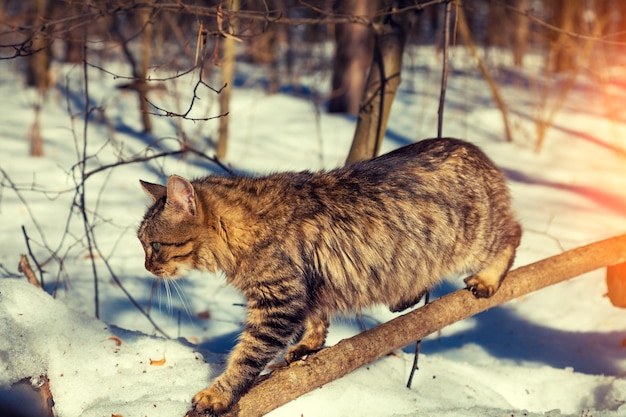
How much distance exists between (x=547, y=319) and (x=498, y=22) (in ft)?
39.1

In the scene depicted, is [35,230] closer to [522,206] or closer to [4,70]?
[522,206]

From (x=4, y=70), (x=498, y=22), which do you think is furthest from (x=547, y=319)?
(x=498, y=22)

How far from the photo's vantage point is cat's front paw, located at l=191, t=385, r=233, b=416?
2.55 metres

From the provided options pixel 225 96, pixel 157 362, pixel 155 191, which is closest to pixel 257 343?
pixel 157 362

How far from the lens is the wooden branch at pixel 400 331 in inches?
100

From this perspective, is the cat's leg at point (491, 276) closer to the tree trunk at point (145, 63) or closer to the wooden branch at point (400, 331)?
the wooden branch at point (400, 331)

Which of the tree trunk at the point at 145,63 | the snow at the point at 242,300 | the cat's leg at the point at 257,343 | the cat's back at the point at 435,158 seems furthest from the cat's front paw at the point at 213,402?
the tree trunk at the point at 145,63

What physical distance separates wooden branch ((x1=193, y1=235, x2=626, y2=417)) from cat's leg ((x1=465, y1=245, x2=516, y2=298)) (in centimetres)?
4

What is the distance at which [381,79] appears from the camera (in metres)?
4.05

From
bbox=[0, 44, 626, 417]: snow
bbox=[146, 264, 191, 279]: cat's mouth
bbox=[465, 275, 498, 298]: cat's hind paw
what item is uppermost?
bbox=[146, 264, 191, 279]: cat's mouth

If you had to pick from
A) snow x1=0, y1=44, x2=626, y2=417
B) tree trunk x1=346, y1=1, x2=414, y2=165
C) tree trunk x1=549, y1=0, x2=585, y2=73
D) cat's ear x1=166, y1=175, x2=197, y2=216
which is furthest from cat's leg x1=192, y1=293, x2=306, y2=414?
tree trunk x1=549, y1=0, x2=585, y2=73

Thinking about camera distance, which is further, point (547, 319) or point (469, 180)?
point (547, 319)

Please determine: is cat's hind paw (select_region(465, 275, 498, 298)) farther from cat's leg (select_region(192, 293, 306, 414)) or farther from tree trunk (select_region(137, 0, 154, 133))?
tree trunk (select_region(137, 0, 154, 133))

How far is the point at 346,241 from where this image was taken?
2.96 m
